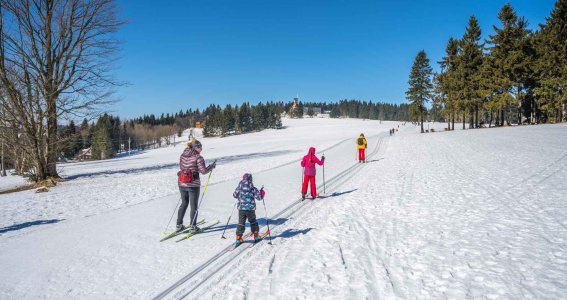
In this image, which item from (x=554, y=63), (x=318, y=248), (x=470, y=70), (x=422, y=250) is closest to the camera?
(x=422, y=250)

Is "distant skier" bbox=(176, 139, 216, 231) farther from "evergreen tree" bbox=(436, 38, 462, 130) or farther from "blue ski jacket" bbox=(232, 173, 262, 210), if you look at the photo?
"evergreen tree" bbox=(436, 38, 462, 130)

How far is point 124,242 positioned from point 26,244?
2207mm

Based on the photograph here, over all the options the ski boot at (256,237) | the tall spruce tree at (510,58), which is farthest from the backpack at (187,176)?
the tall spruce tree at (510,58)

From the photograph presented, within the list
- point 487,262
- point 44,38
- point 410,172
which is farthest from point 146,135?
point 487,262

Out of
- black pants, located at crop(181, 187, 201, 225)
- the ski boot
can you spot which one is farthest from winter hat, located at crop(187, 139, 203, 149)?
the ski boot

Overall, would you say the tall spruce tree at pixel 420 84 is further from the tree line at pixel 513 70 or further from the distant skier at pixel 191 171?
the distant skier at pixel 191 171

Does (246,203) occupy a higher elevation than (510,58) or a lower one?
lower

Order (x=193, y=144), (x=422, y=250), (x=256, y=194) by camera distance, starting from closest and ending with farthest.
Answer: (x=422, y=250)
(x=256, y=194)
(x=193, y=144)

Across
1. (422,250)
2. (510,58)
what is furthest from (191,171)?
(510,58)

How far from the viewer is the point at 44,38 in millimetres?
17281

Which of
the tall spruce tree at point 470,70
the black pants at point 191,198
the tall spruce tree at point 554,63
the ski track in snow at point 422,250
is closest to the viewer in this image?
the ski track in snow at point 422,250

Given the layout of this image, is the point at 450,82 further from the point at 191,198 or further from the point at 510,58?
the point at 191,198

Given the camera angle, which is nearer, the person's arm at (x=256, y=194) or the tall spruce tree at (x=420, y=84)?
the person's arm at (x=256, y=194)

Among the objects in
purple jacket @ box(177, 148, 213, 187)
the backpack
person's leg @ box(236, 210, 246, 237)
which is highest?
purple jacket @ box(177, 148, 213, 187)
